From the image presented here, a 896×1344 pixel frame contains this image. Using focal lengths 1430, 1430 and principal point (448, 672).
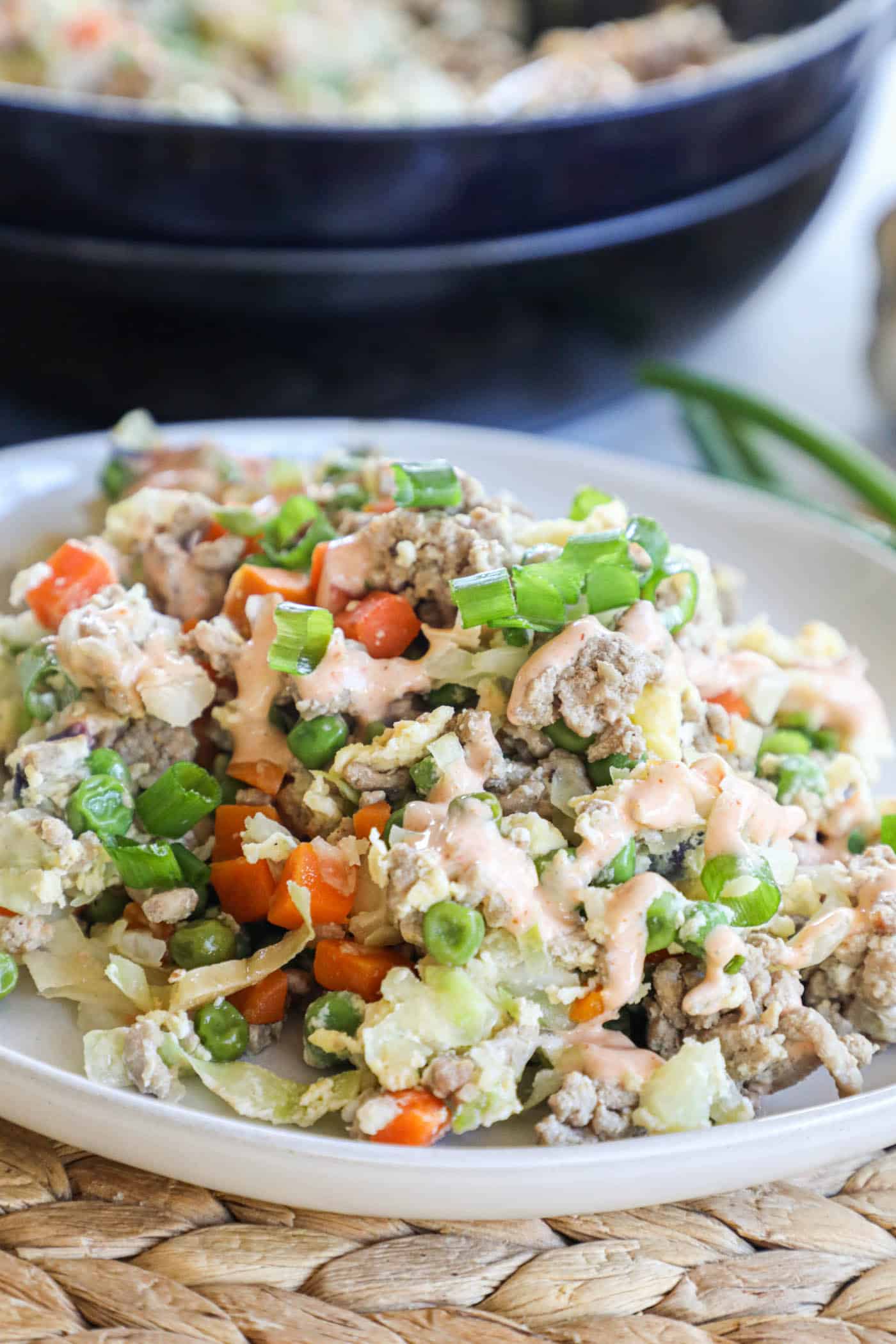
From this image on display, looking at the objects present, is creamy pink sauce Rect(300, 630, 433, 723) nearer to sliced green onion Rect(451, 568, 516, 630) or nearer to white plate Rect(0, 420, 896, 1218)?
sliced green onion Rect(451, 568, 516, 630)

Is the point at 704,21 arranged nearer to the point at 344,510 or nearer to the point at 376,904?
the point at 344,510

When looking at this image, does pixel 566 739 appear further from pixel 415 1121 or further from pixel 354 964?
pixel 415 1121

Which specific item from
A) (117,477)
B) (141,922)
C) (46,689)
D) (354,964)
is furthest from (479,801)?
(117,477)

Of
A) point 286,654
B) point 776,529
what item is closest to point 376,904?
point 286,654

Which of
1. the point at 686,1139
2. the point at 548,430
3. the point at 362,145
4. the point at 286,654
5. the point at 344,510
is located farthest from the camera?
the point at 548,430

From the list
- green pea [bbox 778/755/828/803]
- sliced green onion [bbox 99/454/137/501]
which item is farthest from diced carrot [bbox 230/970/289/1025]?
sliced green onion [bbox 99/454/137/501]

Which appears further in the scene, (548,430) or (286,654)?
(548,430)

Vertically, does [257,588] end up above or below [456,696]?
below
